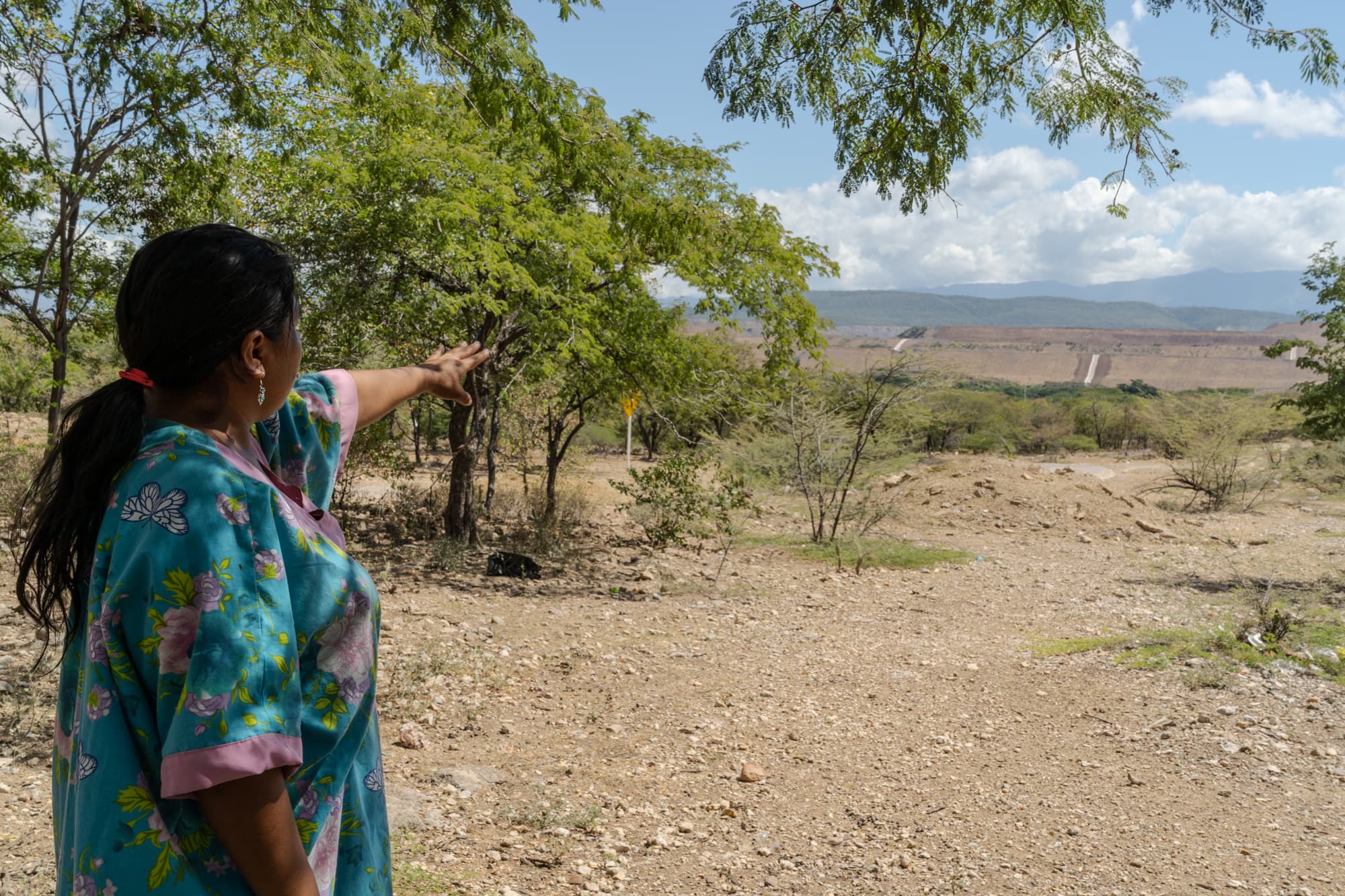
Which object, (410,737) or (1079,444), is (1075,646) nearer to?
(410,737)

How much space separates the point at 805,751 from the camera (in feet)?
15.1

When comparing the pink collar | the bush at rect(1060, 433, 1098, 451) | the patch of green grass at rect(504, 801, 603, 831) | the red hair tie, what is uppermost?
the red hair tie

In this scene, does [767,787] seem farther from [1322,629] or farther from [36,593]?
[1322,629]

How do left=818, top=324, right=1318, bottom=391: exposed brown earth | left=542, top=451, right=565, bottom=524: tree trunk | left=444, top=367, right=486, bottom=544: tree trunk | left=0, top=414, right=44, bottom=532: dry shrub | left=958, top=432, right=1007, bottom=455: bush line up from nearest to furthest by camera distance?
left=0, top=414, right=44, bottom=532: dry shrub < left=444, top=367, right=486, bottom=544: tree trunk < left=542, top=451, right=565, bottom=524: tree trunk < left=958, top=432, right=1007, bottom=455: bush < left=818, top=324, right=1318, bottom=391: exposed brown earth

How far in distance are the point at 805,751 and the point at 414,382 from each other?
343 centimetres

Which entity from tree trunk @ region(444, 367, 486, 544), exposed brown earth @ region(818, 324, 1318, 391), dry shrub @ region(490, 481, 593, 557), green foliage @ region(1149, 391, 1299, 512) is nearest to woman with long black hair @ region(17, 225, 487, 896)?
tree trunk @ region(444, 367, 486, 544)

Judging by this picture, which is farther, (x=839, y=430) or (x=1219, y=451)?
(x=1219, y=451)

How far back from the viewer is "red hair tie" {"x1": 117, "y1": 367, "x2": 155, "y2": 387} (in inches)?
42.4

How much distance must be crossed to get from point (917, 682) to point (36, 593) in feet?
17.5

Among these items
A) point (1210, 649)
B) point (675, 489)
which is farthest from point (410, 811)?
point (675, 489)

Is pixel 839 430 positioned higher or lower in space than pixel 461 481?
higher

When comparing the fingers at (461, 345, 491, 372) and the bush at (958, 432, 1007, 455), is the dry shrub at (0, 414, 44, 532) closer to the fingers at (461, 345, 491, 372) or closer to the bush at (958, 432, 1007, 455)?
the fingers at (461, 345, 491, 372)

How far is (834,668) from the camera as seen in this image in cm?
615

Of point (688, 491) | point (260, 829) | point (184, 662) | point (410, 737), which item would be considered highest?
point (184, 662)
